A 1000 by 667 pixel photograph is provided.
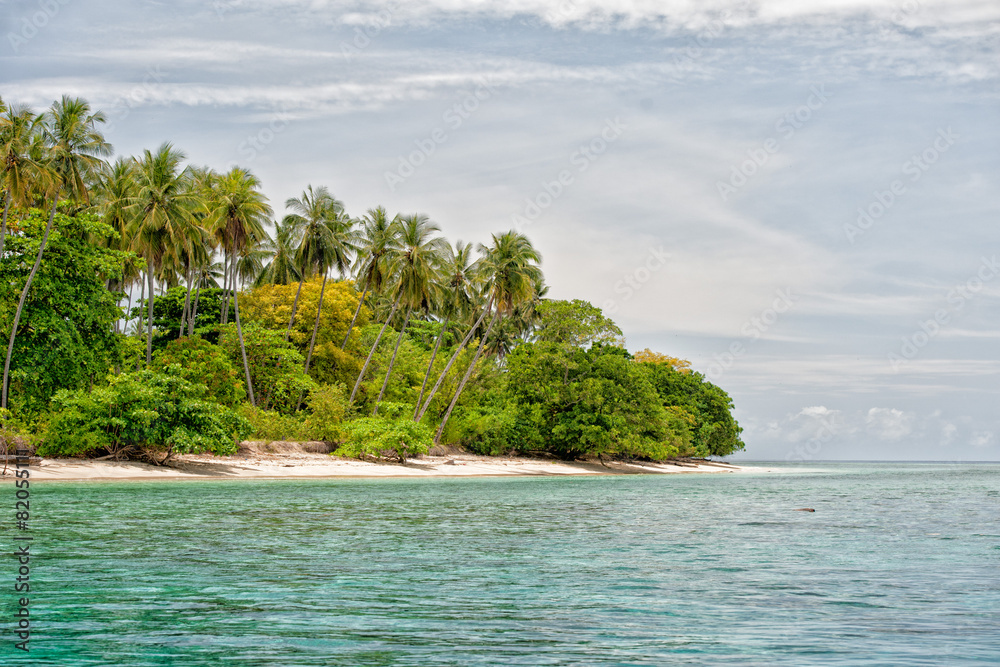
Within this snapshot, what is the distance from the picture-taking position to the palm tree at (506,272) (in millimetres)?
53156

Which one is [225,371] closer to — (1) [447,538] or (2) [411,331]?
(2) [411,331]

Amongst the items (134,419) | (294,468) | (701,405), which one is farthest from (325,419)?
(701,405)

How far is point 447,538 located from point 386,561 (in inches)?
121

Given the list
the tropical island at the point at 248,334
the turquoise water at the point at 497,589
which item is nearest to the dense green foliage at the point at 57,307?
the tropical island at the point at 248,334

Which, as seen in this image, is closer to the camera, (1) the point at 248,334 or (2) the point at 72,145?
(2) the point at 72,145

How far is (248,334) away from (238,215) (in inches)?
271

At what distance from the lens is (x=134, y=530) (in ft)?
48.8

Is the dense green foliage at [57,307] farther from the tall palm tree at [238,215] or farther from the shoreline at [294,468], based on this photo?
the tall palm tree at [238,215]

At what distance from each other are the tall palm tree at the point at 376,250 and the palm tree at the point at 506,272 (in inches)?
240

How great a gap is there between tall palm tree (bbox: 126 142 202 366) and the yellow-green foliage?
990cm

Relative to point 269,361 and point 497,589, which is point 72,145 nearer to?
point 269,361

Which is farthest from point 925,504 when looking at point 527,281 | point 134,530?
point 527,281

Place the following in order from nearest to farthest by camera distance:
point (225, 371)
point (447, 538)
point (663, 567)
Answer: point (663, 567) → point (447, 538) → point (225, 371)

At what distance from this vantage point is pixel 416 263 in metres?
50.5
